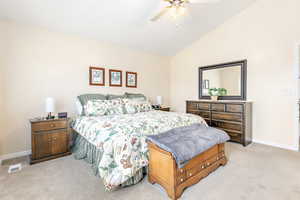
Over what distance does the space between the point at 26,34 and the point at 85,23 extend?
1.13m

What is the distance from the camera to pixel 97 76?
3725 millimetres

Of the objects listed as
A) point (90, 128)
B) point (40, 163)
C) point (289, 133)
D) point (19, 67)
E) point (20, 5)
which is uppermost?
point (20, 5)

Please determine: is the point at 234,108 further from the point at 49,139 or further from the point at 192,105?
the point at 49,139

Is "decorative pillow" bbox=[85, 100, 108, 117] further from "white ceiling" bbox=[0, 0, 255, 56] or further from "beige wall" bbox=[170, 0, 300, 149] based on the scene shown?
"beige wall" bbox=[170, 0, 300, 149]

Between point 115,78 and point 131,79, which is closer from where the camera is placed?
point 115,78

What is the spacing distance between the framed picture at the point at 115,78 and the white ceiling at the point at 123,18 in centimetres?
80

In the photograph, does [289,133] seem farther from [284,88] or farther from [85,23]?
[85,23]

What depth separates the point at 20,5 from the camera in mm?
2449

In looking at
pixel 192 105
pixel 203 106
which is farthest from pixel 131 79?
pixel 203 106

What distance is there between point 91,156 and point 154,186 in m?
1.16

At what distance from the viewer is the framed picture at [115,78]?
3.97 m

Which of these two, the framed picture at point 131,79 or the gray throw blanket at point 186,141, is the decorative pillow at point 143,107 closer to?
the framed picture at point 131,79

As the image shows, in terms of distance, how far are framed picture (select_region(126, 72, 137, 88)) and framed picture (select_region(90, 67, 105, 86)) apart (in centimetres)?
73

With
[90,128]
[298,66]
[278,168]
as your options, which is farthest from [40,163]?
[298,66]
